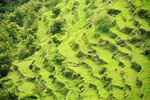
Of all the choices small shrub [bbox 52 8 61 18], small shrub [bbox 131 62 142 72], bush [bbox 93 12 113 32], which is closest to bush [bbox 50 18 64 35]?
small shrub [bbox 52 8 61 18]

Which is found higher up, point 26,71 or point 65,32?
point 65,32

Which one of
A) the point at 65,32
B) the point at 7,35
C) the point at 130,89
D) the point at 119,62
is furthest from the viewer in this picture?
the point at 7,35

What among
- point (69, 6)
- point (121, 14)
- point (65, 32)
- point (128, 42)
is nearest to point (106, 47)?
point (128, 42)

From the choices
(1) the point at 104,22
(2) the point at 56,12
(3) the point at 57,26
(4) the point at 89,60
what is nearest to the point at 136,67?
(4) the point at 89,60

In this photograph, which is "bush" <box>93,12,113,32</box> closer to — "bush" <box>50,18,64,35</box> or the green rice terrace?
the green rice terrace

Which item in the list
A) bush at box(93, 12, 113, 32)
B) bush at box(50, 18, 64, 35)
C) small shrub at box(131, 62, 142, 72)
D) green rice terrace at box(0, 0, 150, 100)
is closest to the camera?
small shrub at box(131, 62, 142, 72)

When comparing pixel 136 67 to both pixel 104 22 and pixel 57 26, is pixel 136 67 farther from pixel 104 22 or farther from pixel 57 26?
pixel 57 26

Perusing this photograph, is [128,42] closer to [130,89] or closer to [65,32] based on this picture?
[130,89]

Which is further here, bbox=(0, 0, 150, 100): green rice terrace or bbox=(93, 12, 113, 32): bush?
bbox=(93, 12, 113, 32): bush
